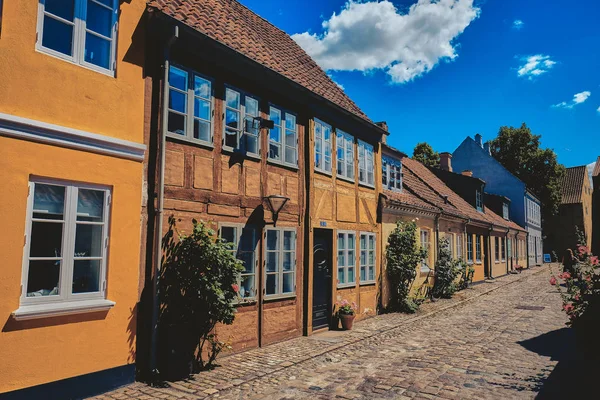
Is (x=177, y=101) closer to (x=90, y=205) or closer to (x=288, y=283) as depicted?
(x=90, y=205)

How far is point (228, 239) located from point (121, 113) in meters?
3.02

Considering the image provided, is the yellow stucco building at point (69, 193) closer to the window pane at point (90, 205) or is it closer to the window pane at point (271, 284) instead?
the window pane at point (90, 205)

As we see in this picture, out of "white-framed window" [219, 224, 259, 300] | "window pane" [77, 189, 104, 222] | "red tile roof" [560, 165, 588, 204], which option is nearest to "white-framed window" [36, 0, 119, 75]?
"window pane" [77, 189, 104, 222]

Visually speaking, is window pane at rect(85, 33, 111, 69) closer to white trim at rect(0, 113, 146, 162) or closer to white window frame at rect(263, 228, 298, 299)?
white trim at rect(0, 113, 146, 162)

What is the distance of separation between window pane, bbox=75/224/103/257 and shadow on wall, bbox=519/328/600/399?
6.56m

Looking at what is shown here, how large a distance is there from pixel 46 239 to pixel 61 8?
125 inches

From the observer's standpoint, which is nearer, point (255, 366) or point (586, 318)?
point (586, 318)

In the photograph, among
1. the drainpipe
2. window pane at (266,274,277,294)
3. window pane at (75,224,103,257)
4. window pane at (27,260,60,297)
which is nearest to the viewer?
window pane at (27,260,60,297)

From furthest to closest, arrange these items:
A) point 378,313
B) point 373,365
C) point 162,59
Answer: point 378,313 → point 373,365 → point 162,59

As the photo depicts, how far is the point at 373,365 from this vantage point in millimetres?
7879

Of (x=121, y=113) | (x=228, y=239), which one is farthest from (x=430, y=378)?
(x=121, y=113)

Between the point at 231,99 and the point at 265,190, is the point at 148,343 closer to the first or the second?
the point at 265,190

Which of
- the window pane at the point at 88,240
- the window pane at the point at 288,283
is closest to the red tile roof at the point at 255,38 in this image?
the window pane at the point at 88,240

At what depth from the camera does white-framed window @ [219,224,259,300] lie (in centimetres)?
842
